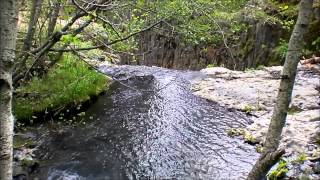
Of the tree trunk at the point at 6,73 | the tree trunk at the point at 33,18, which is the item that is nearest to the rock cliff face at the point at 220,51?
the tree trunk at the point at 33,18

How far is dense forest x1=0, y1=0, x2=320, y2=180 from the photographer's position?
14.9 feet

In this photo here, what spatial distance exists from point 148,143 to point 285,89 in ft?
10.5

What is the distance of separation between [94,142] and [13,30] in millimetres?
4979

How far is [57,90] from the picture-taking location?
830cm

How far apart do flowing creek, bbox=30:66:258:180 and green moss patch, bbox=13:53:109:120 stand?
0.50m

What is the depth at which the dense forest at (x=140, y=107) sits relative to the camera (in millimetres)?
4531

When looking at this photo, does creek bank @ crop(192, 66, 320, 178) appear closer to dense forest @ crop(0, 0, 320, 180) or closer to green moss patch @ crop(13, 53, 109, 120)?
dense forest @ crop(0, 0, 320, 180)

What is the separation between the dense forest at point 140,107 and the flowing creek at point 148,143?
21 millimetres

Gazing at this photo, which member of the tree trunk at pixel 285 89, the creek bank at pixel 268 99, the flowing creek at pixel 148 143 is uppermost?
the tree trunk at pixel 285 89

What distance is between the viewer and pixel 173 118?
858 centimetres

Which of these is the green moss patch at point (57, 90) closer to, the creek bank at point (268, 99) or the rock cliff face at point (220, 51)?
the rock cliff face at point (220, 51)

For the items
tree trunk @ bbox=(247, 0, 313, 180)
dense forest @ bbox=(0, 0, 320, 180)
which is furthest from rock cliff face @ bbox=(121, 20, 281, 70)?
tree trunk @ bbox=(247, 0, 313, 180)

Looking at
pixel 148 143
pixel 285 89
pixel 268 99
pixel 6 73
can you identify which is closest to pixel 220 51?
pixel 268 99

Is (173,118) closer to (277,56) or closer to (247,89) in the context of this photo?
(247,89)
